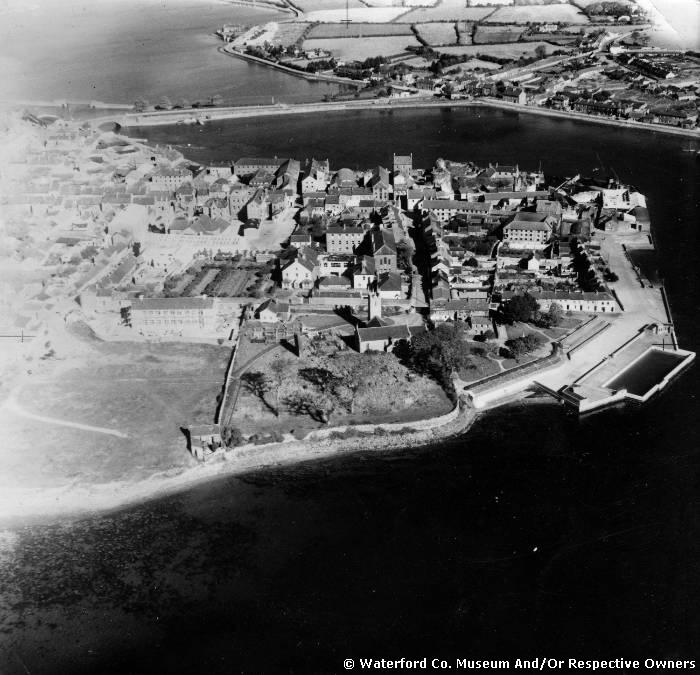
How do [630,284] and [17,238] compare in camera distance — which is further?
[17,238]

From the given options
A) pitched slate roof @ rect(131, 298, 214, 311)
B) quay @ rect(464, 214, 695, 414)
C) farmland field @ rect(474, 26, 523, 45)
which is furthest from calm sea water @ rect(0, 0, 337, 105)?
quay @ rect(464, 214, 695, 414)

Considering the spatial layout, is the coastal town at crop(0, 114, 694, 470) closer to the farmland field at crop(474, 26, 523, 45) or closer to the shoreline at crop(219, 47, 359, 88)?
the shoreline at crop(219, 47, 359, 88)

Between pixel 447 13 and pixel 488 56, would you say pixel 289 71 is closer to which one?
pixel 488 56

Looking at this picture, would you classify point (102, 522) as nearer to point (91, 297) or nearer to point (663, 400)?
point (91, 297)

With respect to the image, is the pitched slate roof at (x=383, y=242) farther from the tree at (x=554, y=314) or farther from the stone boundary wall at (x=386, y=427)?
the stone boundary wall at (x=386, y=427)

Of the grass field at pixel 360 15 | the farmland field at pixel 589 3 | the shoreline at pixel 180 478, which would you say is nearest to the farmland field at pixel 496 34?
the grass field at pixel 360 15

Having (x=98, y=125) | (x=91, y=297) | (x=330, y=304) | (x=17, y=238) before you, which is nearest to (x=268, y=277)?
(x=330, y=304)

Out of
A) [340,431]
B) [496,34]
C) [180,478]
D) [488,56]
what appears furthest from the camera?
[496,34]

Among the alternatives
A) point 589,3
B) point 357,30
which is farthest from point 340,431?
point 589,3
